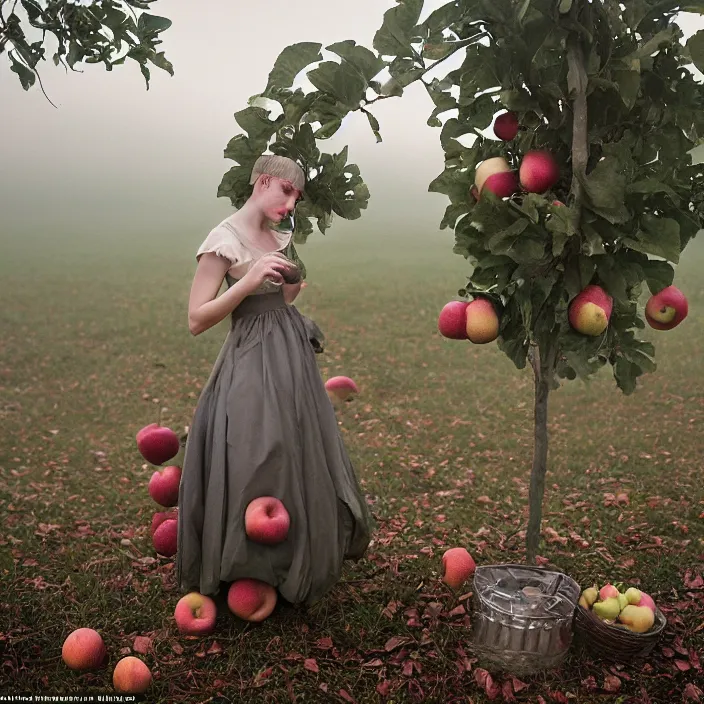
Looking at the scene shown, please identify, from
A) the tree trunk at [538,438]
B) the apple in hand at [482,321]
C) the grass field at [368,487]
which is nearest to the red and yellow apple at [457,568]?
the grass field at [368,487]

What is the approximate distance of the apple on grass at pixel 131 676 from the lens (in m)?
2.87

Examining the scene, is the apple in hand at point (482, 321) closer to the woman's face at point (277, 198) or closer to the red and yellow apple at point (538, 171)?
the red and yellow apple at point (538, 171)

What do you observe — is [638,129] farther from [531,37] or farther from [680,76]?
[531,37]

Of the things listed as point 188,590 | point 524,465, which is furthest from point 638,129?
point 524,465

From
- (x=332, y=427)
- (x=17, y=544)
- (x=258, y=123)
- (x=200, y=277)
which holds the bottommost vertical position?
(x=17, y=544)

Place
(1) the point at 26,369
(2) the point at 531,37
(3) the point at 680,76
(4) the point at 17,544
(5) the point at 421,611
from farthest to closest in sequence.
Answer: (1) the point at 26,369
(4) the point at 17,544
(5) the point at 421,611
(3) the point at 680,76
(2) the point at 531,37

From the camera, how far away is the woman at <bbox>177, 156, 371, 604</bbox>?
303 cm

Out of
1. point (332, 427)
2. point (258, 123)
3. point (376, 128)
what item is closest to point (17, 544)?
point (332, 427)

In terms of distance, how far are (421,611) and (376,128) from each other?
192 centimetres

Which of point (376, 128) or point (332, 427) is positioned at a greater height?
point (376, 128)

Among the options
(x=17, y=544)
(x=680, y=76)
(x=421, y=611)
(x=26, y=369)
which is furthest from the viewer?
(x=26, y=369)

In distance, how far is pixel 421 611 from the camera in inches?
136

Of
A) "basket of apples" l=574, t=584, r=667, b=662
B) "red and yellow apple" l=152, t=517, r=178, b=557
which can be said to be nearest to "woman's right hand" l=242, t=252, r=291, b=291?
"red and yellow apple" l=152, t=517, r=178, b=557

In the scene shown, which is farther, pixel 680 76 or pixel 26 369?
pixel 26 369
